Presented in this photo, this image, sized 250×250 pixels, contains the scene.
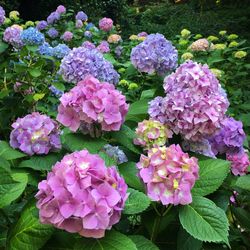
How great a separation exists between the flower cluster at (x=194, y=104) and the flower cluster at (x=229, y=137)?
101mm

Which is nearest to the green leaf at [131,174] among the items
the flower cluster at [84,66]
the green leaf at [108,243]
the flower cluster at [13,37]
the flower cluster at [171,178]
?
the flower cluster at [171,178]

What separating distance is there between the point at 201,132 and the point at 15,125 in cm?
51

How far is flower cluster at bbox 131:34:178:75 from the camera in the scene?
77.9 inches

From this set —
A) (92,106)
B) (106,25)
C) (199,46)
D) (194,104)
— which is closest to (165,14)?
(106,25)

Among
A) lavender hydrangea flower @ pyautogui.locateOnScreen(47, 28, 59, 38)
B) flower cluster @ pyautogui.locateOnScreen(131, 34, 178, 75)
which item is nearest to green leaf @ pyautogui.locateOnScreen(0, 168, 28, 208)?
flower cluster @ pyautogui.locateOnScreen(131, 34, 178, 75)

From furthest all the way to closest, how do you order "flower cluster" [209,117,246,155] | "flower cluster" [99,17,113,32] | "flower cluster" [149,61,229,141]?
"flower cluster" [99,17,113,32] < "flower cluster" [209,117,246,155] < "flower cluster" [149,61,229,141]

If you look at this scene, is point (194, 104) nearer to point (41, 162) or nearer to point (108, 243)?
point (41, 162)

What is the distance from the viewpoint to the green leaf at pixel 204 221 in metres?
1.06

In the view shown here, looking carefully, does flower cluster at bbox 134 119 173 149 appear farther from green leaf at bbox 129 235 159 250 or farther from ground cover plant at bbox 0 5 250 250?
green leaf at bbox 129 235 159 250

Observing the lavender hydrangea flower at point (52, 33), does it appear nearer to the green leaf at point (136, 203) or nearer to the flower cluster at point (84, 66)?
the flower cluster at point (84, 66)

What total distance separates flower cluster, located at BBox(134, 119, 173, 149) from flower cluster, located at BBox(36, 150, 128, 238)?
406mm

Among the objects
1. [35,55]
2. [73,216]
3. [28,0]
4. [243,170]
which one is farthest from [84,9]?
[73,216]

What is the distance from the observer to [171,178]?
3.61 ft

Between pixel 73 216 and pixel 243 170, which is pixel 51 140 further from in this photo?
pixel 243 170
